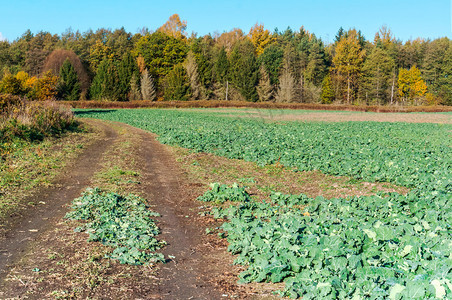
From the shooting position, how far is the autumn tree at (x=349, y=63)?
80.7 meters

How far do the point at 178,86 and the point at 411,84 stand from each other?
48494 millimetres

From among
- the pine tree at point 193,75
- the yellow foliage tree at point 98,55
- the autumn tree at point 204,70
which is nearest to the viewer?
the pine tree at point 193,75

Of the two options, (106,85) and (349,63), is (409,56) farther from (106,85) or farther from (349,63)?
(106,85)

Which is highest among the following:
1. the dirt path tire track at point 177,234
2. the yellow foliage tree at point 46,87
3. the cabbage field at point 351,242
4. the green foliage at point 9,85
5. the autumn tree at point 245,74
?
the autumn tree at point 245,74

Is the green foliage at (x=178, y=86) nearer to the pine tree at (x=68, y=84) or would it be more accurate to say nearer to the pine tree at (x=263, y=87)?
the pine tree at (x=263, y=87)

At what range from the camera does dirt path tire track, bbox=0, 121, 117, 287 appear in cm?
643

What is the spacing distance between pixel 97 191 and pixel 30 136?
28.8ft

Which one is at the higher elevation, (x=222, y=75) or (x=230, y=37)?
(x=230, y=37)

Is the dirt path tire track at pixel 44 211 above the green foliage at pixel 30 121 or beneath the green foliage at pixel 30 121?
beneath

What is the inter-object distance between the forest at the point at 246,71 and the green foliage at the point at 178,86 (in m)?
0.19

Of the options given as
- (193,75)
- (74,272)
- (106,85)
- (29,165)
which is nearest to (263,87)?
(193,75)

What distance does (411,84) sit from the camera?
3152 inches

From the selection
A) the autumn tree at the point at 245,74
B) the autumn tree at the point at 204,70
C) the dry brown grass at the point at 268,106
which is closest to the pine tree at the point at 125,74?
the dry brown grass at the point at 268,106

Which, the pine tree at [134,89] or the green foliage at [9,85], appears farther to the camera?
the pine tree at [134,89]
